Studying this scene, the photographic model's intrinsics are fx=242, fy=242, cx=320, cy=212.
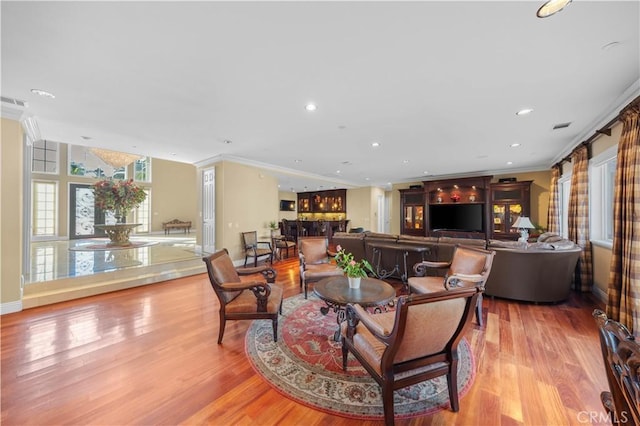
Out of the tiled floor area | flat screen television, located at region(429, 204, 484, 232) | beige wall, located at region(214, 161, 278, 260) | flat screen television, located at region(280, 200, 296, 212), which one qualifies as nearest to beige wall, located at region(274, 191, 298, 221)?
flat screen television, located at region(280, 200, 296, 212)

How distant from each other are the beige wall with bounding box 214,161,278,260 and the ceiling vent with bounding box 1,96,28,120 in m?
3.19

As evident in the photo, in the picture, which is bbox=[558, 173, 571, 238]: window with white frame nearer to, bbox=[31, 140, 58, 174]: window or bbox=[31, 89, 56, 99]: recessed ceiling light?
bbox=[31, 89, 56, 99]: recessed ceiling light

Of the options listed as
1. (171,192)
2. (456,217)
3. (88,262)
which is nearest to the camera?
(88,262)

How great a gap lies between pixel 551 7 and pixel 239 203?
6.13 meters

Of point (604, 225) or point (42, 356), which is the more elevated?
point (604, 225)

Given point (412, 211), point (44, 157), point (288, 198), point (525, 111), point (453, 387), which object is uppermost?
point (44, 157)

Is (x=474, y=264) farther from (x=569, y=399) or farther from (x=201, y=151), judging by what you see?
(x=201, y=151)

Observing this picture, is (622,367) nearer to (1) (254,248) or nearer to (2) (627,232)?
(2) (627,232)

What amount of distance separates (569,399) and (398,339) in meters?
1.56

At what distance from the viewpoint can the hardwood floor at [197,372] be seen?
5.49 feet

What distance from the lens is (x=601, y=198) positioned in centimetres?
407

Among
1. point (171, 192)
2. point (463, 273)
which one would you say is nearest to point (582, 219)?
point (463, 273)

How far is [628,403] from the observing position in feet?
2.57

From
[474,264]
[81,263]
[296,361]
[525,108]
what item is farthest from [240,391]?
[81,263]
